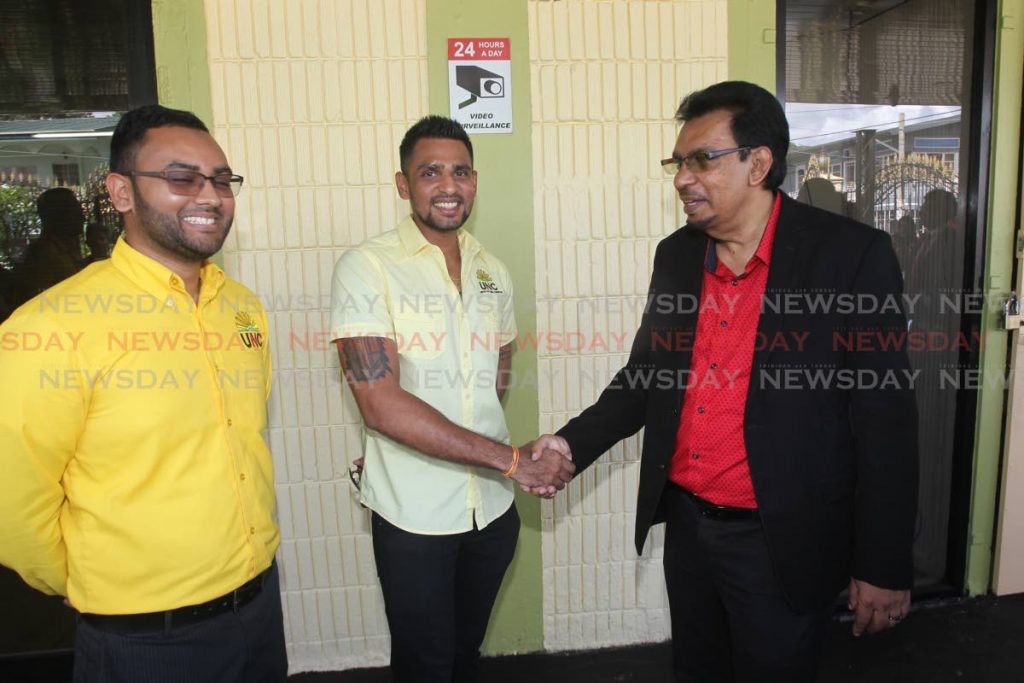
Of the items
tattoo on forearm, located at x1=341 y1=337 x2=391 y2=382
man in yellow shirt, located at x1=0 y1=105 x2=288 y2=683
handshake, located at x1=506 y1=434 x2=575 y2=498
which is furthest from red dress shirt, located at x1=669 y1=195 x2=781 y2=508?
man in yellow shirt, located at x1=0 y1=105 x2=288 y2=683

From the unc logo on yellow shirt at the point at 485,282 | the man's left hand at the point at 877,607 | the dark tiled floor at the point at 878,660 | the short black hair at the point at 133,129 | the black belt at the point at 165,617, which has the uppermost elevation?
the short black hair at the point at 133,129

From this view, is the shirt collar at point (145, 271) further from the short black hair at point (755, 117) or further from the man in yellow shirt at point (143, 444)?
the short black hair at point (755, 117)

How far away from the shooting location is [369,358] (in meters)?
1.86

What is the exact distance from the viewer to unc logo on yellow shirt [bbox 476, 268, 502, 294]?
6.97 feet

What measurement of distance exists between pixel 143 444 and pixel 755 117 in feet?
5.25

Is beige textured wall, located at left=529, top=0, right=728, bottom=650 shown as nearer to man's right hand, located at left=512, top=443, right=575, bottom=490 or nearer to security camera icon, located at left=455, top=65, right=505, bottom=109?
security camera icon, located at left=455, top=65, right=505, bottom=109

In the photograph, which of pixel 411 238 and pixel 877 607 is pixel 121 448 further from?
pixel 877 607

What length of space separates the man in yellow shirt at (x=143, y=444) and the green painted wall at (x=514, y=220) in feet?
4.05

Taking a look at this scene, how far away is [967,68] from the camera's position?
2.95 meters

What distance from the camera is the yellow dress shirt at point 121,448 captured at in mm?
1281

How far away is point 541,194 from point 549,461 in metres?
1.11

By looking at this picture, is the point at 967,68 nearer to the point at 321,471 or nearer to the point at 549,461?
the point at 549,461

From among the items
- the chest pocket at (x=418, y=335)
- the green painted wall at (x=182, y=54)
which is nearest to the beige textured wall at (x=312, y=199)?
the green painted wall at (x=182, y=54)

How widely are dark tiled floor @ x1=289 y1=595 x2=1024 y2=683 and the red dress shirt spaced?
1.35 metres
